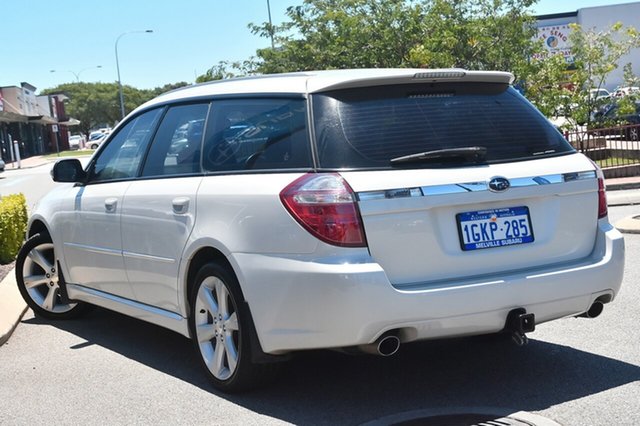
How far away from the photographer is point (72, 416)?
5031mm

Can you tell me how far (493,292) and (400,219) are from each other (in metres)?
0.61

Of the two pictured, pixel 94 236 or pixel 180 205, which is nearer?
pixel 180 205

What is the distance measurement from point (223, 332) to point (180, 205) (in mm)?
823

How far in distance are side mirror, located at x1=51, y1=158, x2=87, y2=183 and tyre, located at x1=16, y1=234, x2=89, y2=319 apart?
0.87 metres

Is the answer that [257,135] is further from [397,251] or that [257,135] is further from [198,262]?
[397,251]

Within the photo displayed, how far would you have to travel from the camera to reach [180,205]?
5.36m

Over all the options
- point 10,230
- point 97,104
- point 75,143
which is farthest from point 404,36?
point 97,104

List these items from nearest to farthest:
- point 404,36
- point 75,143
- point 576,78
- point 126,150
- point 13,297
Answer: point 126,150 < point 13,297 < point 576,78 < point 404,36 < point 75,143

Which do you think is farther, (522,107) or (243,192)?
(522,107)

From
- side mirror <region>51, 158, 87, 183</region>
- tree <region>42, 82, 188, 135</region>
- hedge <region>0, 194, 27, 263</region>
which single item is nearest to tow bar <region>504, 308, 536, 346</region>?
side mirror <region>51, 158, 87, 183</region>

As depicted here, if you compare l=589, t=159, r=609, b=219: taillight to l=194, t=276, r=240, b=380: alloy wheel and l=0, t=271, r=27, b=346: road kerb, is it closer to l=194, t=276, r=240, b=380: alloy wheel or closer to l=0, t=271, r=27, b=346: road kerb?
l=194, t=276, r=240, b=380: alloy wheel

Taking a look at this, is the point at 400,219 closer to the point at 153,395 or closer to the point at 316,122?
the point at 316,122

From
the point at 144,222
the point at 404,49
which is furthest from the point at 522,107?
the point at 404,49

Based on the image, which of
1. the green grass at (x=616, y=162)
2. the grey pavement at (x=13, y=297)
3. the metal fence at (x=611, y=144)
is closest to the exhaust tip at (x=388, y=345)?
the grey pavement at (x=13, y=297)
